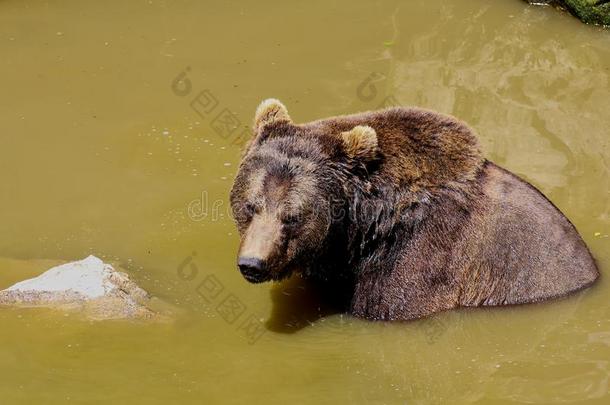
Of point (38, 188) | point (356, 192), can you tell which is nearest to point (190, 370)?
point (356, 192)

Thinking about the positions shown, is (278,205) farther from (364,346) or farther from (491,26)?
(491,26)

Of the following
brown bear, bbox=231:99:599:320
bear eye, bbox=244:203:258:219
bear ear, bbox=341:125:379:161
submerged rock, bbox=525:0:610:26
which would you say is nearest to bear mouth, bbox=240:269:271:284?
brown bear, bbox=231:99:599:320

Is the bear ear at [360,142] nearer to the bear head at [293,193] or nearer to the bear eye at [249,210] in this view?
the bear head at [293,193]

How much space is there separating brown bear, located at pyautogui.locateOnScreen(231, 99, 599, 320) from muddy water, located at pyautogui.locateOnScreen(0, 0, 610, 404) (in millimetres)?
272

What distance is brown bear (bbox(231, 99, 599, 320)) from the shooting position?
807 cm

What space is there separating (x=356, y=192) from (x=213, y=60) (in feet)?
19.8

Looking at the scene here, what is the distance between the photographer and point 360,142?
26.7 ft

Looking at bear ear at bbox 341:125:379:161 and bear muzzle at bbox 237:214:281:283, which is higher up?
bear ear at bbox 341:125:379:161

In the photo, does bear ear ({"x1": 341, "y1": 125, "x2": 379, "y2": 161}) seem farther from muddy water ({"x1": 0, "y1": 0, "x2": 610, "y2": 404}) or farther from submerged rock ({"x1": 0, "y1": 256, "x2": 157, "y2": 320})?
submerged rock ({"x1": 0, "y1": 256, "x2": 157, "y2": 320})

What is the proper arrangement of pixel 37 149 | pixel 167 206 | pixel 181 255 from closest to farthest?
pixel 181 255
pixel 167 206
pixel 37 149

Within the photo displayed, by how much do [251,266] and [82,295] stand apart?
5.50 feet

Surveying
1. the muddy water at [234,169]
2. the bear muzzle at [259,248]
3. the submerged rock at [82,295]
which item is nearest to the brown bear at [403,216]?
the bear muzzle at [259,248]

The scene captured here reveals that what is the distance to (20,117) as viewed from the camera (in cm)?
1210

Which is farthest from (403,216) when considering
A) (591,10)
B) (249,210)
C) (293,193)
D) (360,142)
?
(591,10)
